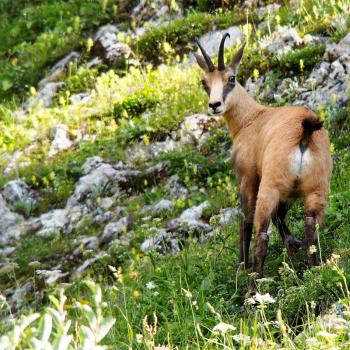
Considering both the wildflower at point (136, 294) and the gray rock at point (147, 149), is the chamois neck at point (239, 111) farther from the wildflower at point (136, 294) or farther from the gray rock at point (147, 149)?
the gray rock at point (147, 149)

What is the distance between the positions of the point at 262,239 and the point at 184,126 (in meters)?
6.11

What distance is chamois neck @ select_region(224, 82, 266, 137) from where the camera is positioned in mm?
8195

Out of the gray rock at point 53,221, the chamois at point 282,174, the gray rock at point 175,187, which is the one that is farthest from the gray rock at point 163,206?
the chamois at point 282,174

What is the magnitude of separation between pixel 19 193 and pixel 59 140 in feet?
4.85

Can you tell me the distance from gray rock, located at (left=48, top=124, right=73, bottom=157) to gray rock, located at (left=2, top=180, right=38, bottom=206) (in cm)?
96

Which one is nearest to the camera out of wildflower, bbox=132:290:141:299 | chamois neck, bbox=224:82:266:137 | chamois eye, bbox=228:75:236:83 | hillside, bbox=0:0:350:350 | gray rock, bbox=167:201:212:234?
wildflower, bbox=132:290:141:299

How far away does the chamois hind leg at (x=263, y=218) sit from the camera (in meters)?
6.07

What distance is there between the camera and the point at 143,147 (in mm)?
12109

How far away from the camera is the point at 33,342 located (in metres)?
2.15

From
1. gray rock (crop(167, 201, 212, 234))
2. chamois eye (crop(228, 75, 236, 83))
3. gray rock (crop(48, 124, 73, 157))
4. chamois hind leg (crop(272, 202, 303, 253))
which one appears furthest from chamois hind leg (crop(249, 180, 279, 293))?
gray rock (crop(48, 124, 73, 157))

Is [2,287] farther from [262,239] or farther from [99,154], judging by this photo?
[262,239]

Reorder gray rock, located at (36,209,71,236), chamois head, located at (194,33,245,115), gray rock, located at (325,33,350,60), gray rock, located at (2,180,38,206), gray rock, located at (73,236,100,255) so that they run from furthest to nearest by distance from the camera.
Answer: gray rock, located at (2,180,38,206) < gray rock, located at (325,33,350,60) < gray rock, located at (36,209,71,236) < gray rock, located at (73,236,100,255) < chamois head, located at (194,33,245,115)

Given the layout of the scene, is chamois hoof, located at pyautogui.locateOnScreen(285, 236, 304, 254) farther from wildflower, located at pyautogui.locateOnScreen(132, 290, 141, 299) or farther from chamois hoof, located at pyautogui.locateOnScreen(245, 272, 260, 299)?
wildflower, located at pyautogui.locateOnScreen(132, 290, 141, 299)

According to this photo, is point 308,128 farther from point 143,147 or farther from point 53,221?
point 143,147
